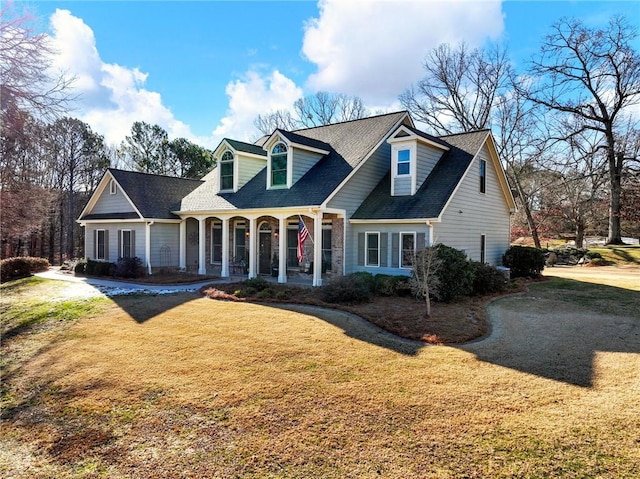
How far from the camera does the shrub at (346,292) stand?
12508 mm

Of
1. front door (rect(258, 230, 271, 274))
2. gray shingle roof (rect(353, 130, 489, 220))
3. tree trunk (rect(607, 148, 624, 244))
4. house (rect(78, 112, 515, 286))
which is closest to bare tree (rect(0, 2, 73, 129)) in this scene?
house (rect(78, 112, 515, 286))

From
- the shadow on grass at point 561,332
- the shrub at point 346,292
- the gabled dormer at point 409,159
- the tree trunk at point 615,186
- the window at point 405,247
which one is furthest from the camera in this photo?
the tree trunk at point 615,186

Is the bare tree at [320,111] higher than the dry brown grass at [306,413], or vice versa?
the bare tree at [320,111]

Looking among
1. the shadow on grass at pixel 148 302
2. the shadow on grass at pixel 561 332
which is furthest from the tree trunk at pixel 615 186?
the shadow on grass at pixel 148 302

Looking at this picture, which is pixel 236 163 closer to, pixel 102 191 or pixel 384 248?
pixel 384 248

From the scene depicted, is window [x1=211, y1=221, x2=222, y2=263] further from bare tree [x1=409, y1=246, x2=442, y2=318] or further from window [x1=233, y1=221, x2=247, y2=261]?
bare tree [x1=409, y1=246, x2=442, y2=318]

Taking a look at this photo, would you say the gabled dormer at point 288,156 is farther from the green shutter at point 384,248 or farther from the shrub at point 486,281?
the shrub at point 486,281

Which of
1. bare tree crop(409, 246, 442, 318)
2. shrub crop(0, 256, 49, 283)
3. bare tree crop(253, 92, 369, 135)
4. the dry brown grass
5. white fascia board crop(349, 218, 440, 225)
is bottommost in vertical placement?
the dry brown grass

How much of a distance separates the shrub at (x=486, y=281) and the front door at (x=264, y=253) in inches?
366

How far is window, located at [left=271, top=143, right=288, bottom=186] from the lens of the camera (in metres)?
17.8

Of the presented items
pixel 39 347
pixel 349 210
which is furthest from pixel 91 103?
pixel 349 210

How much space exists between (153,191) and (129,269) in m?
5.00

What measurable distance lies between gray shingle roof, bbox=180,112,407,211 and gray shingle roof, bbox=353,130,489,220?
171 cm

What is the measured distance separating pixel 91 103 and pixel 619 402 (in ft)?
47.3
